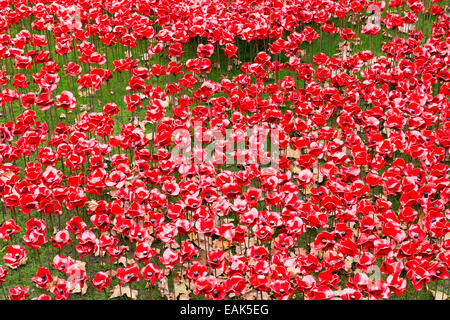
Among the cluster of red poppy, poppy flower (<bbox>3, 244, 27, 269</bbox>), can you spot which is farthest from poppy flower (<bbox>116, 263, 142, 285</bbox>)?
poppy flower (<bbox>3, 244, 27, 269</bbox>)

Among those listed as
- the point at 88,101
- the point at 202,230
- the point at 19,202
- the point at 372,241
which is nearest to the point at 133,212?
the point at 202,230

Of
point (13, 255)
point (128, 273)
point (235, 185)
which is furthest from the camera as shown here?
point (235, 185)

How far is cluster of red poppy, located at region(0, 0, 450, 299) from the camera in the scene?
3.81 m

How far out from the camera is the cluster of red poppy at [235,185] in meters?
3.81

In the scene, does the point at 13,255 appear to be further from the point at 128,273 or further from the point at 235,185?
the point at 235,185

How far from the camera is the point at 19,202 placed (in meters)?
4.25

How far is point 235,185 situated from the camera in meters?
4.32

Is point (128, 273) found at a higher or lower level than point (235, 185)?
lower

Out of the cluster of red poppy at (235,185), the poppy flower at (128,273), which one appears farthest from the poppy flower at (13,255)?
the poppy flower at (128,273)

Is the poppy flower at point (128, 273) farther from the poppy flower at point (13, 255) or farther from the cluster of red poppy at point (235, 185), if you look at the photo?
the poppy flower at point (13, 255)

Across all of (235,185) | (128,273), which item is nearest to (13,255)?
(128,273)

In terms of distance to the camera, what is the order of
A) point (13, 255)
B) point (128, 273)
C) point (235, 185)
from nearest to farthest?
1. point (128, 273)
2. point (13, 255)
3. point (235, 185)

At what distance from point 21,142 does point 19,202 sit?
77 cm
